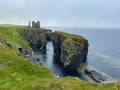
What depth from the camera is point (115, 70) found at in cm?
15088

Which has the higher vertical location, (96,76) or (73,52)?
(73,52)

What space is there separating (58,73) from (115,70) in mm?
34542

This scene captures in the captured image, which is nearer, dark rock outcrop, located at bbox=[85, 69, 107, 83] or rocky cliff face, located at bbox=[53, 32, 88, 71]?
dark rock outcrop, located at bbox=[85, 69, 107, 83]

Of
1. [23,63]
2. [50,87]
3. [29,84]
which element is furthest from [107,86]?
[23,63]

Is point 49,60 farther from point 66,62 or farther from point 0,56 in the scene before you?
point 0,56

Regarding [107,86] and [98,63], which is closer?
[107,86]

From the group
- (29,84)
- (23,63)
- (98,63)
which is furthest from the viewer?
(98,63)

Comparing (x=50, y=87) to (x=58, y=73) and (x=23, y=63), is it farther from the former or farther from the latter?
(x=58, y=73)

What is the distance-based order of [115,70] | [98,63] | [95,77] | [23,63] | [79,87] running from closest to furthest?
[79,87]
[23,63]
[95,77]
[115,70]
[98,63]

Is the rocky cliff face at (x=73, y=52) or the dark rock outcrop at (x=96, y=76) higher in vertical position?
the rocky cliff face at (x=73, y=52)

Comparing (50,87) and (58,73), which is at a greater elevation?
(50,87)

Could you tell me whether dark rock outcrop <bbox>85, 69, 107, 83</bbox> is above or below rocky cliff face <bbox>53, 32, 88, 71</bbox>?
below

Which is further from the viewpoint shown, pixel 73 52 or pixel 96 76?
pixel 73 52

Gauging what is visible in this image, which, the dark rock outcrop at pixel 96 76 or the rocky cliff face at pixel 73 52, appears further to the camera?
the rocky cliff face at pixel 73 52
